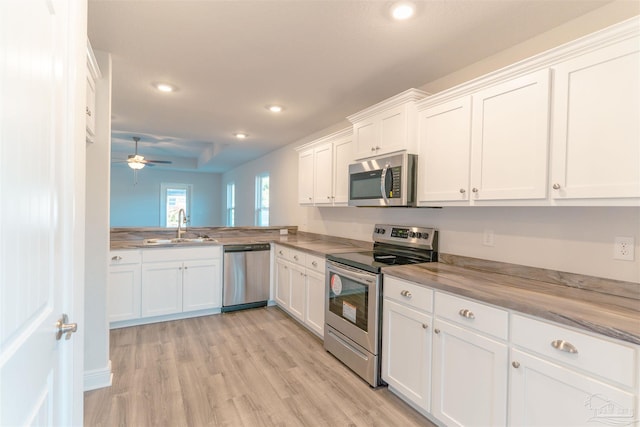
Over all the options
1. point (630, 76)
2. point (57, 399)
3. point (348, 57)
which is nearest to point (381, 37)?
point (348, 57)

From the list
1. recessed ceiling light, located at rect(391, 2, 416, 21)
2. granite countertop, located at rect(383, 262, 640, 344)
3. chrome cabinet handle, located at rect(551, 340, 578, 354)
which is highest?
recessed ceiling light, located at rect(391, 2, 416, 21)

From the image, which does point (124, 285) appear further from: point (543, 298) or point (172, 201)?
point (172, 201)

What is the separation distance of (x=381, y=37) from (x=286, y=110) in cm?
171

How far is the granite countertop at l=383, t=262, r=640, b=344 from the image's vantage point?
4.01 ft

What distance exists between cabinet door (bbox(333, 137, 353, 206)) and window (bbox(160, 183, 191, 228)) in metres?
6.48

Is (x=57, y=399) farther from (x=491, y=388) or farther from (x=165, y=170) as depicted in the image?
(x=165, y=170)

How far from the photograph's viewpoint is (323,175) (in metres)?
3.71

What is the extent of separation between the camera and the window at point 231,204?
8250 mm

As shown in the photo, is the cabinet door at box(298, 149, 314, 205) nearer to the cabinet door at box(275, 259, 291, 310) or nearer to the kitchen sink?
the cabinet door at box(275, 259, 291, 310)

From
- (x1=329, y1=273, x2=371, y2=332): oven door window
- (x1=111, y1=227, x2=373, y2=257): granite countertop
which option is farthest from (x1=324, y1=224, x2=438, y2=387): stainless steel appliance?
(x1=111, y1=227, x2=373, y2=257): granite countertop

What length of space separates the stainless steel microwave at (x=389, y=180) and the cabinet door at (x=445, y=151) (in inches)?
2.9

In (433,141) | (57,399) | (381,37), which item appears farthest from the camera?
(433,141)

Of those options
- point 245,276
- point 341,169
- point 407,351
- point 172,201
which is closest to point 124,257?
point 245,276

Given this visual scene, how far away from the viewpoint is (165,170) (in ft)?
27.8
